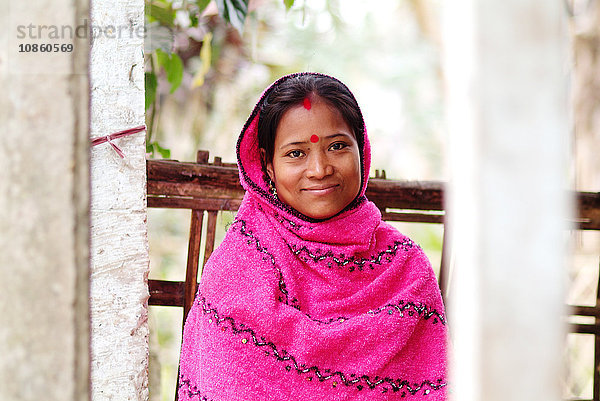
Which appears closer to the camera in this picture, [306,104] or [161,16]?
[306,104]

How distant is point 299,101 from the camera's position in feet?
6.55

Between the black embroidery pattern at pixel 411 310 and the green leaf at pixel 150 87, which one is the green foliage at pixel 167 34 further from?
the black embroidery pattern at pixel 411 310

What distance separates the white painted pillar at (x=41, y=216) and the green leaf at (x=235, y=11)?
1.32 metres

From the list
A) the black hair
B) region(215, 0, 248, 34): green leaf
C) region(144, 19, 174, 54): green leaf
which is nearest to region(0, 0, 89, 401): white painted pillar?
the black hair

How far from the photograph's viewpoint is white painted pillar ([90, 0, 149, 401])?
5.01ft

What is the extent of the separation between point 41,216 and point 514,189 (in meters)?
0.74

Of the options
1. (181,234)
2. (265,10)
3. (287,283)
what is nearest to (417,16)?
(265,10)

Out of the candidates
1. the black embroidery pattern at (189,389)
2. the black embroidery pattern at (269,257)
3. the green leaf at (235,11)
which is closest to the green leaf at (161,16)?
the green leaf at (235,11)

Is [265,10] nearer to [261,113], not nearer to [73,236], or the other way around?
[261,113]

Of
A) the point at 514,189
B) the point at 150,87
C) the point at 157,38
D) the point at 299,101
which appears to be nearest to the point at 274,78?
the point at 157,38

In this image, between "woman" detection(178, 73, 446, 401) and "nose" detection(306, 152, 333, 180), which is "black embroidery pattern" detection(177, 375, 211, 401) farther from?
"nose" detection(306, 152, 333, 180)

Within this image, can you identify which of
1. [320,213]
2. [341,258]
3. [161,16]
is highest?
[161,16]

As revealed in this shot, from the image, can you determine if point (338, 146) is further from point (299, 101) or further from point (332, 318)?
point (332, 318)

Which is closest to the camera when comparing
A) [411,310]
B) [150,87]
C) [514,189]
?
[514,189]
